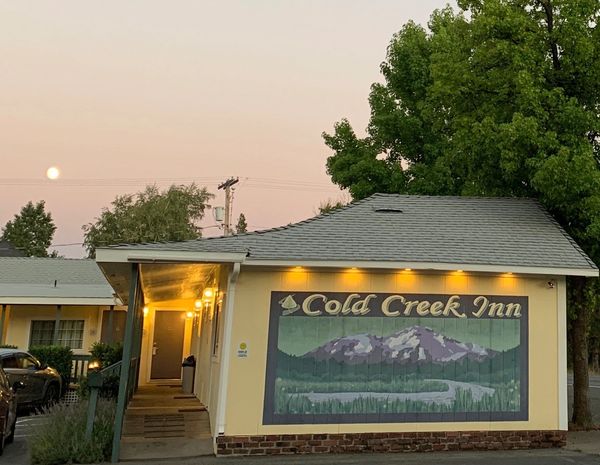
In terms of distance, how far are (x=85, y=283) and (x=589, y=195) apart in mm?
19416

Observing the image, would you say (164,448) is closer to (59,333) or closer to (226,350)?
(226,350)

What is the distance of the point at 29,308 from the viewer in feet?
68.8

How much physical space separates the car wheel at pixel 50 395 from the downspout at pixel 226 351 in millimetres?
7802

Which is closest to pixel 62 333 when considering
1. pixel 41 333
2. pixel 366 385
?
pixel 41 333

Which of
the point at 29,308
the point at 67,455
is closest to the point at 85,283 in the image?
the point at 29,308

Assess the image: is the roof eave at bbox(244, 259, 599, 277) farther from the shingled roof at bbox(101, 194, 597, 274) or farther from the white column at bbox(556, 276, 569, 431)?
the white column at bbox(556, 276, 569, 431)

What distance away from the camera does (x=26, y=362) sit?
47.9ft

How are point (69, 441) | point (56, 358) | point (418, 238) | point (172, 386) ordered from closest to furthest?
point (69, 441), point (418, 238), point (56, 358), point (172, 386)

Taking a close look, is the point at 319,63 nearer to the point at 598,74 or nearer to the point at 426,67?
the point at 426,67

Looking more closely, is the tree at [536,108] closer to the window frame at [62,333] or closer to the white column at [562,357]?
the white column at [562,357]

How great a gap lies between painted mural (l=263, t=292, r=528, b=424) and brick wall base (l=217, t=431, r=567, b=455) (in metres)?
0.27

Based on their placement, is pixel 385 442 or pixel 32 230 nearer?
pixel 385 442

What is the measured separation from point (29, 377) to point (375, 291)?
9.77 meters

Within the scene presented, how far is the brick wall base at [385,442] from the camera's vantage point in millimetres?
8891
